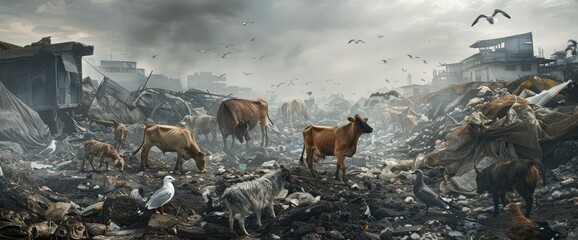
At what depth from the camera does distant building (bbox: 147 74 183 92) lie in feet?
165

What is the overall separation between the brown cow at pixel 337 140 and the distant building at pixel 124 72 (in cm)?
4422

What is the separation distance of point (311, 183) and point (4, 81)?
45.8ft

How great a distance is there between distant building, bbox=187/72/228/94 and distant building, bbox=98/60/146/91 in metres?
11.1

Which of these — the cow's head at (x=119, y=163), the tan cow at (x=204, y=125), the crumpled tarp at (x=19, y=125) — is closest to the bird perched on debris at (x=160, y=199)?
the cow's head at (x=119, y=163)

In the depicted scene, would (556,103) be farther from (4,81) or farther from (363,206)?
(4,81)

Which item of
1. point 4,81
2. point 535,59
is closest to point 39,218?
point 4,81

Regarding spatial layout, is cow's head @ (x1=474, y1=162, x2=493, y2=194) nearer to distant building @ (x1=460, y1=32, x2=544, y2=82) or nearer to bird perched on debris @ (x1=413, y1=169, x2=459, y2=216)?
bird perched on debris @ (x1=413, y1=169, x2=459, y2=216)

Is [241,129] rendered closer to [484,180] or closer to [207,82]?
[484,180]

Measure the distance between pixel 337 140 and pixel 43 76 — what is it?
1347cm

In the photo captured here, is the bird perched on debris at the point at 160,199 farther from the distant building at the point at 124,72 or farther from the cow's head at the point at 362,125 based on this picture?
the distant building at the point at 124,72

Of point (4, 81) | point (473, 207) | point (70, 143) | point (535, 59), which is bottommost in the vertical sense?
point (473, 207)

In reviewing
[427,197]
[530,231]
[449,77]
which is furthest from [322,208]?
[449,77]

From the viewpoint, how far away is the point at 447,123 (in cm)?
1389

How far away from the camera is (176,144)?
918cm
